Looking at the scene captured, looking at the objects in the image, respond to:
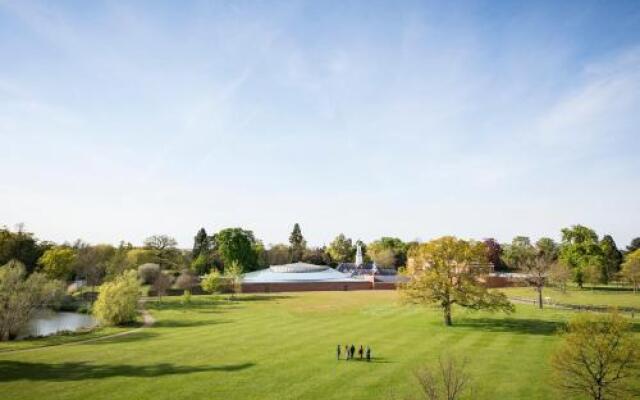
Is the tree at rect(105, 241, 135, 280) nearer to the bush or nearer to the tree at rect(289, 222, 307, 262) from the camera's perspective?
the bush

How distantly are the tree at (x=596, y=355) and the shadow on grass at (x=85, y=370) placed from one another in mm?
20724

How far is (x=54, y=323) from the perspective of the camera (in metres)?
62.7

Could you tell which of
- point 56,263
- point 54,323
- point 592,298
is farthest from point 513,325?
point 56,263

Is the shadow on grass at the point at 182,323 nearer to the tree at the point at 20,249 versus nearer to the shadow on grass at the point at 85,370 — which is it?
the shadow on grass at the point at 85,370

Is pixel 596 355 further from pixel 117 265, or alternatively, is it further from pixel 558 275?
pixel 117 265

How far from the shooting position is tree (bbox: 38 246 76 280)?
8712cm

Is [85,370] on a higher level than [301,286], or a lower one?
lower

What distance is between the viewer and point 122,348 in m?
40.2

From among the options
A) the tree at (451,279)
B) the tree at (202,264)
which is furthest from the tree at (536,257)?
the tree at (202,264)

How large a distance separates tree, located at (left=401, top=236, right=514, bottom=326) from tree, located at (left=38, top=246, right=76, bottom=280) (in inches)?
2862

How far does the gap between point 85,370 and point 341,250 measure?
13546 cm

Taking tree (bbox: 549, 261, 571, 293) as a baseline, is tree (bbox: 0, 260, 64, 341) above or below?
below

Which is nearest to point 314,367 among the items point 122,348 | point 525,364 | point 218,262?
point 525,364

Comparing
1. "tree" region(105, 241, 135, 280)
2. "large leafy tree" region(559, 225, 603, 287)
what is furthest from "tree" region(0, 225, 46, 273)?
"large leafy tree" region(559, 225, 603, 287)
